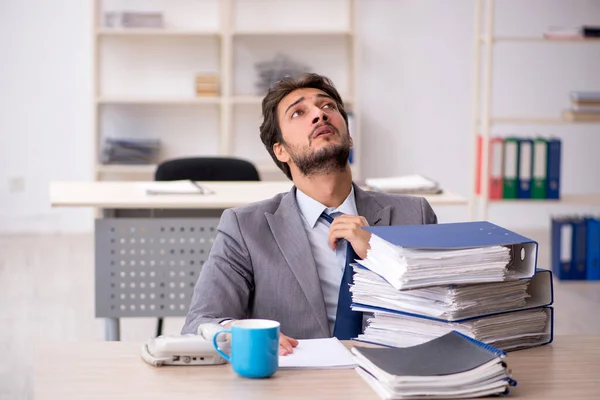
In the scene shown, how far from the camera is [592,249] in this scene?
195 inches

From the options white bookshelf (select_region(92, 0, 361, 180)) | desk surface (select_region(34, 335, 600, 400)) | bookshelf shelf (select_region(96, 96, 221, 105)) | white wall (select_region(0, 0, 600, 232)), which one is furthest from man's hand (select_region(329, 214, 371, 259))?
white wall (select_region(0, 0, 600, 232))

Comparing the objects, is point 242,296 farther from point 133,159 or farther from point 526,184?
point 133,159

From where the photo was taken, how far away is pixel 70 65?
242 inches

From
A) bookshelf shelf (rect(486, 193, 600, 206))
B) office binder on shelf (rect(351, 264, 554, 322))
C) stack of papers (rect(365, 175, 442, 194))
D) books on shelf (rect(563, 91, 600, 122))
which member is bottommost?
→ bookshelf shelf (rect(486, 193, 600, 206))

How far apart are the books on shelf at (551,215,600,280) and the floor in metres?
0.07

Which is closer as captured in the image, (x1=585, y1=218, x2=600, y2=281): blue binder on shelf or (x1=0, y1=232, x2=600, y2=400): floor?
(x1=0, y1=232, x2=600, y2=400): floor

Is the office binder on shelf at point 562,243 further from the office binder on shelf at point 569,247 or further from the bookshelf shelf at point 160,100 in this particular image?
the bookshelf shelf at point 160,100

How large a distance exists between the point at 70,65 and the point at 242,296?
4.58 metres

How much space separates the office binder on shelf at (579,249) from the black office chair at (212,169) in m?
2.08

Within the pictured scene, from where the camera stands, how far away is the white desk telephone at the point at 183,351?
1.51 meters

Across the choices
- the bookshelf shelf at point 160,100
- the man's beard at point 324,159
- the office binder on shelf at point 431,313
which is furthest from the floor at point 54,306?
the office binder on shelf at point 431,313

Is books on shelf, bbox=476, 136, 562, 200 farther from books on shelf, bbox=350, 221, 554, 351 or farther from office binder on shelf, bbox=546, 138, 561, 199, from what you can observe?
books on shelf, bbox=350, 221, 554, 351

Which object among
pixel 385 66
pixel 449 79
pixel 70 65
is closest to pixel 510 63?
pixel 449 79

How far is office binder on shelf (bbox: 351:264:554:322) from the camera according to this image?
1546mm
